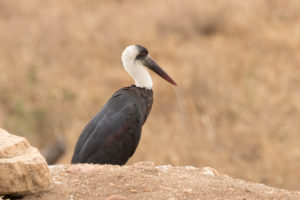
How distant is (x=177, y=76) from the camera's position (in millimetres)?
11547

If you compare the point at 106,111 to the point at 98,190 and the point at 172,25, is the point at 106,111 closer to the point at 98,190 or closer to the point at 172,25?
the point at 98,190

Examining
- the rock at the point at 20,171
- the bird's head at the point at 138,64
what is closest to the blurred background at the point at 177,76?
the bird's head at the point at 138,64

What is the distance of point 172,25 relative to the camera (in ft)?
44.8

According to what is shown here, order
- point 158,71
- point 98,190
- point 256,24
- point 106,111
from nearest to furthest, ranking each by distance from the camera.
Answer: point 98,190, point 106,111, point 158,71, point 256,24

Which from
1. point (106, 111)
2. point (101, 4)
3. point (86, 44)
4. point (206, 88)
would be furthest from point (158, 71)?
point (101, 4)

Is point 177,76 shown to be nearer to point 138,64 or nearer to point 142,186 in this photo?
point 138,64

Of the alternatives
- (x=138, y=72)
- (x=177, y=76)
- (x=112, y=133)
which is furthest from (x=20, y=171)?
(x=177, y=76)

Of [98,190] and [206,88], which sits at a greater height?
[206,88]

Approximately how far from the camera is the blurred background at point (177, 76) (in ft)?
29.7

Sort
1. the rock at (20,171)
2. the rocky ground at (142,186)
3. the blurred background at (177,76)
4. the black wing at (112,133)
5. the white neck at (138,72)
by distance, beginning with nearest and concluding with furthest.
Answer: the rock at (20,171), the rocky ground at (142,186), the black wing at (112,133), the white neck at (138,72), the blurred background at (177,76)

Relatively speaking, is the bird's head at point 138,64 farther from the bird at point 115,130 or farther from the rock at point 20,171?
the rock at point 20,171

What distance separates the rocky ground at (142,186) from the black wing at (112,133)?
113cm

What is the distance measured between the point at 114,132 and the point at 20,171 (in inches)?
88.5

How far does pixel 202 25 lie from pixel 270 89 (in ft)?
11.3
